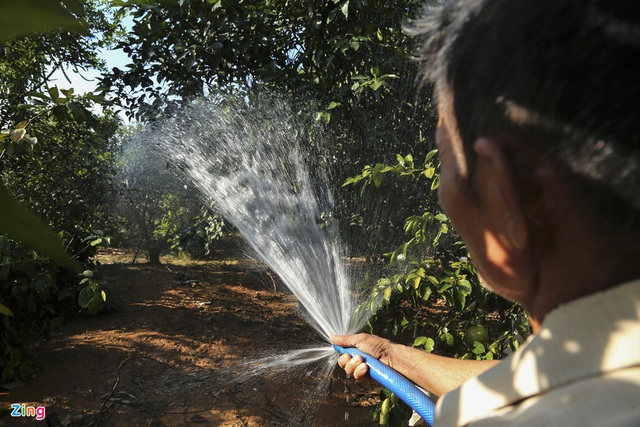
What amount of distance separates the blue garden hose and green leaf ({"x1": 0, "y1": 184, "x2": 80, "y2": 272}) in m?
1.19

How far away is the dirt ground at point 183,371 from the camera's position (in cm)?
392

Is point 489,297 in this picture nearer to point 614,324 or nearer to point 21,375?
point 614,324

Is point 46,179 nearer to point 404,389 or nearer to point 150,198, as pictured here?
point 150,198

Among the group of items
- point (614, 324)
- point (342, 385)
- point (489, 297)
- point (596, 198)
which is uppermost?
point (596, 198)

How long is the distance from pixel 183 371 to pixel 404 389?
3504 millimetres

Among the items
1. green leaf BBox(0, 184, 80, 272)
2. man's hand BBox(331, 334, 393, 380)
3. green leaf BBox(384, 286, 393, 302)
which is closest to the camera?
green leaf BBox(0, 184, 80, 272)

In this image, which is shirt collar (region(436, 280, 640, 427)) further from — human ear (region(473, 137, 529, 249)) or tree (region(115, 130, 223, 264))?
tree (region(115, 130, 223, 264))

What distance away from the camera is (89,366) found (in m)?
4.64

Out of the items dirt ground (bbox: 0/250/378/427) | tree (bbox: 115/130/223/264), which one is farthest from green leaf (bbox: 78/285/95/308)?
tree (bbox: 115/130/223/264)

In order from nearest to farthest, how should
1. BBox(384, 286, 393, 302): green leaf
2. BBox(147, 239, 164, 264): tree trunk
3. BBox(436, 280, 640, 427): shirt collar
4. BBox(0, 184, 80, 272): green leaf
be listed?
1. BBox(0, 184, 80, 272): green leaf
2. BBox(436, 280, 640, 427): shirt collar
3. BBox(384, 286, 393, 302): green leaf
4. BBox(147, 239, 164, 264): tree trunk

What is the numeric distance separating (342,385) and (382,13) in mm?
3028

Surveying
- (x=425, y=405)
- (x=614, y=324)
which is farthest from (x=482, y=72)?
(x=425, y=405)

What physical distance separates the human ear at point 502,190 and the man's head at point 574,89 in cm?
2

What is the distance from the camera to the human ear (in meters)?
0.66
